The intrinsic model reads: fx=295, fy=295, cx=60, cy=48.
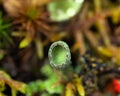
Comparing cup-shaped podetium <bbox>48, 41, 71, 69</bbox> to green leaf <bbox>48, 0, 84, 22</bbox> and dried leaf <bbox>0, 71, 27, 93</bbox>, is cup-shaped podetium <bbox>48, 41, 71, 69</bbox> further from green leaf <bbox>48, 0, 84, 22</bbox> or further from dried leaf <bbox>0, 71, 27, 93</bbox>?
green leaf <bbox>48, 0, 84, 22</bbox>

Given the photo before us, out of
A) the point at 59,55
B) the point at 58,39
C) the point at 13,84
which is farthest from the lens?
the point at 58,39

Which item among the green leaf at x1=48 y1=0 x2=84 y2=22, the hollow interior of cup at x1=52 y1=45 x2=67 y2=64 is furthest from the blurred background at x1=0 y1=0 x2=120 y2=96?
the hollow interior of cup at x1=52 y1=45 x2=67 y2=64

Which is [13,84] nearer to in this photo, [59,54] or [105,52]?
[59,54]

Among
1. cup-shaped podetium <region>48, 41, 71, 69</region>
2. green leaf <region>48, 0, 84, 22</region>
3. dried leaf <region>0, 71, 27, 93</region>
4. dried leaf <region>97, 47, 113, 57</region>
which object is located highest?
green leaf <region>48, 0, 84, 22</region>

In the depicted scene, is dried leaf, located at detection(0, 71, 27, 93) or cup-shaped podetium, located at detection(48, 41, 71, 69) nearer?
cup-shaped podetium, located at detection(48, 41, 71, 69)

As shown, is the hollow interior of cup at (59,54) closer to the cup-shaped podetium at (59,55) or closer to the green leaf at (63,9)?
the cup-shaped podetium at (59,55)

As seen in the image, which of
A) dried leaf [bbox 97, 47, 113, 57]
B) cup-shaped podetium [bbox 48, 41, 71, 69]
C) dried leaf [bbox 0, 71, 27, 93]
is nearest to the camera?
cup-shaped podetium [bbox 48, 41, 71, 69]

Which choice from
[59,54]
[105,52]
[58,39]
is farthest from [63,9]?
[59,54]

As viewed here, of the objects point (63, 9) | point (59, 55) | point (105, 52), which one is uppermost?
point (63, 9)
